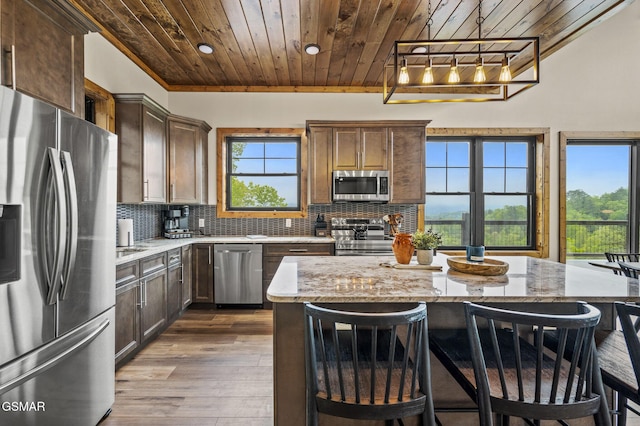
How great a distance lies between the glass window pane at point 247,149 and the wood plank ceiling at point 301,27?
38.0 inches

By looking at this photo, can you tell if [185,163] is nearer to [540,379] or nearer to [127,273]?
[127,273]

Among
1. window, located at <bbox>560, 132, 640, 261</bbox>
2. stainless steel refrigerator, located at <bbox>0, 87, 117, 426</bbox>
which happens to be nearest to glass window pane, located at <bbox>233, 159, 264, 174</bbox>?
stainless steel refrigerator, located at <bbox>0, 87, 117, 426</bbox>

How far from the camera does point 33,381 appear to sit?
1.40 metres

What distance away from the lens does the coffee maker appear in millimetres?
4137

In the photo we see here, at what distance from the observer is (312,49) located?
346 centimetres

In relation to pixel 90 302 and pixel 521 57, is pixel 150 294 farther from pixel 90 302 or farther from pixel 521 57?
pixel 521 57

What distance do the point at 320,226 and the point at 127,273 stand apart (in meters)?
2.50

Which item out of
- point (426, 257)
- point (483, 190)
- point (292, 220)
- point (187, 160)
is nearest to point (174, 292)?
point (187, 160)

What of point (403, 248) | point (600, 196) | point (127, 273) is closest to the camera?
point (403, 248)

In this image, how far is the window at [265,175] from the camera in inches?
183

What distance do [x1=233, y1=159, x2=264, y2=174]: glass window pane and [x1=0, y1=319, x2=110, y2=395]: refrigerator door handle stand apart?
3.08 meters

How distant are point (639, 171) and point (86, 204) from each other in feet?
20.2

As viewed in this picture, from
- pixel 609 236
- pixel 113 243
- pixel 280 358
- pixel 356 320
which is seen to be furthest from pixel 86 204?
pixel 609 236

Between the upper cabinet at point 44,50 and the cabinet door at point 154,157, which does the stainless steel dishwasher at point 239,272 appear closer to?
the cabinet door at point 154,157
